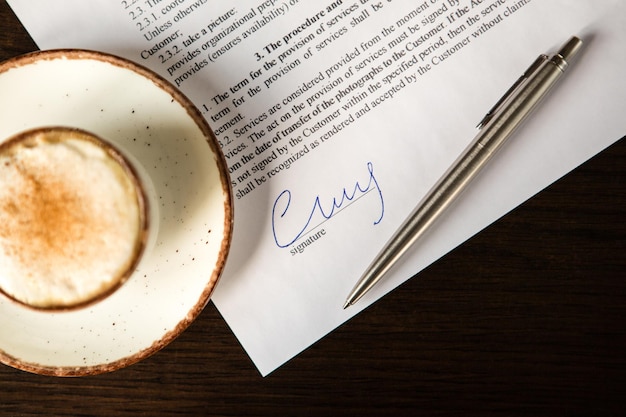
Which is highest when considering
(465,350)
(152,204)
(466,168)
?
(152,204)

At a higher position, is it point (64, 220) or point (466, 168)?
point (64, 220)

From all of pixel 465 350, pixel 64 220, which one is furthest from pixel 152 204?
pixel 465 350

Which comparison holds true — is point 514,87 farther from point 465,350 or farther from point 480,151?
point 465,350

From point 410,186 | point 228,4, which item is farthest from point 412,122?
point 228,4

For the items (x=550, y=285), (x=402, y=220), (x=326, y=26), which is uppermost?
(x=326, y=26)

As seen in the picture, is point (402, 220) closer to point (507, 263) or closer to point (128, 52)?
point (507, 263)

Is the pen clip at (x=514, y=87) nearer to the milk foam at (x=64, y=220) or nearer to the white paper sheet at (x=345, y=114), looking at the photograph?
the white paper sheet at (x=345, y=114)
